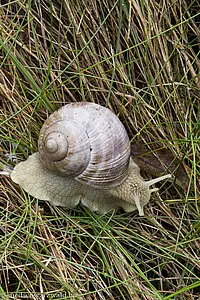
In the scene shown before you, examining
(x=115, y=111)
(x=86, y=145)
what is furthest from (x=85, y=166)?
(x=115, y=111)

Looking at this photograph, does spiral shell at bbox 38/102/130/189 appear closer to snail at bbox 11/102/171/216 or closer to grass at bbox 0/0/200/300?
snail at bbox 11/102/171/216

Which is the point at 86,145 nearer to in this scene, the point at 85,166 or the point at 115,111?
the point at 85,166

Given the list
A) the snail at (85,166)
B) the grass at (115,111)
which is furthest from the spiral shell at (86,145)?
the grass at (115,111)

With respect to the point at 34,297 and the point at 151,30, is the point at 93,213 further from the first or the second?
the point at 151,30

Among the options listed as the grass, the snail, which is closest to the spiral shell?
the snail

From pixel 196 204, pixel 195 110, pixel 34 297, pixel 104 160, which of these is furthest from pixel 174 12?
pixel 34 297

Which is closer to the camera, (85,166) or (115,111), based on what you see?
(85,166)
